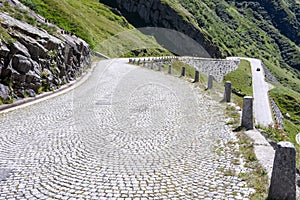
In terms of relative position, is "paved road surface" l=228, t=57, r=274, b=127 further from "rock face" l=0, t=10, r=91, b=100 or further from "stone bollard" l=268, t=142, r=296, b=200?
"stone bollard" l=268, t=142, r=296, b=200

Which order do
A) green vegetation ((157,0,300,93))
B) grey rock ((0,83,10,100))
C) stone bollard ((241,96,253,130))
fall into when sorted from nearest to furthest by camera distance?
stone bollard ((241,96,253,130))
grey rock ((0,83,10,100))
green vegetation ((157,0,300,93))

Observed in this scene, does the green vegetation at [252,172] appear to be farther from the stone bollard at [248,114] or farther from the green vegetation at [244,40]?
the green vegetation at [244,40]

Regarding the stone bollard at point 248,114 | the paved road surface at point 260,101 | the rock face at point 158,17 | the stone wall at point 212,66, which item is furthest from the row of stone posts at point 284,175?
the rock face at point 158,17

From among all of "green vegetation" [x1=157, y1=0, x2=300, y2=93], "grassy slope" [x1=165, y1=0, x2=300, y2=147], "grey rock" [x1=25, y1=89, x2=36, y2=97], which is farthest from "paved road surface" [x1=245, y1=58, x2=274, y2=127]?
"green vegetation" [x1=157, y1=0, x2=300, y2=93]

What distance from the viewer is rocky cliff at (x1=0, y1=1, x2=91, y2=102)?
49.8 ft

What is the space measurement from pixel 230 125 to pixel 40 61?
442 inches

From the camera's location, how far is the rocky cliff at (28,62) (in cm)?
1516

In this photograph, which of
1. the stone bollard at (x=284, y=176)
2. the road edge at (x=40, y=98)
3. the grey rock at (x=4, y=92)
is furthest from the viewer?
the grey rock at (x=4, y=92)

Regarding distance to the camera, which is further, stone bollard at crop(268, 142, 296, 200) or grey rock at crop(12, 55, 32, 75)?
grey rock at crop(12, 55, 32, 75)

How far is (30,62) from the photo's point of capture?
16719mm

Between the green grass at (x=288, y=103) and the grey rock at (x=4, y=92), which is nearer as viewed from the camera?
the grey rock at (x=4, y=92)

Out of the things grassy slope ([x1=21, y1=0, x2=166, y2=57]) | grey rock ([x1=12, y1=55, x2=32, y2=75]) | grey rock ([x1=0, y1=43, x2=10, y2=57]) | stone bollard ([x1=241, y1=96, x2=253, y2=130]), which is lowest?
stone bollard ([x1=241, y1=96, x2=253, y2=130])

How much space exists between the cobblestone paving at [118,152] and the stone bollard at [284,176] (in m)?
0.59

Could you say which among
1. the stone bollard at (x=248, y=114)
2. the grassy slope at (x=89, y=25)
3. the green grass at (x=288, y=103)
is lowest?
the green grass at (x=288, y=103)
